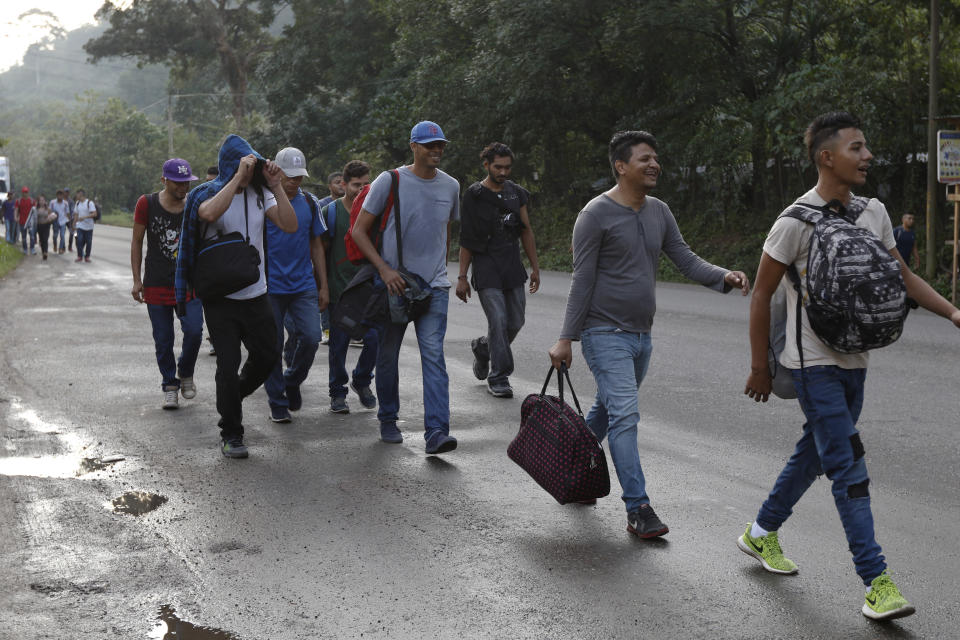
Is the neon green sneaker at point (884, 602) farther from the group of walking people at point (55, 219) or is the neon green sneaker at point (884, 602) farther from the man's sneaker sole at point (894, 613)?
the group of walking people at point (55, 219)

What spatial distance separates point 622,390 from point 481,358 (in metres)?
4.14

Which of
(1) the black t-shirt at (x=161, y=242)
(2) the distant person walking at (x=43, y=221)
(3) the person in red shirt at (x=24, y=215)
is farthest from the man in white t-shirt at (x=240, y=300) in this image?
(3) the person in red shirt at (x=24, y=215)

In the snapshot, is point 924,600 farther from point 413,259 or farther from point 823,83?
point 823,83

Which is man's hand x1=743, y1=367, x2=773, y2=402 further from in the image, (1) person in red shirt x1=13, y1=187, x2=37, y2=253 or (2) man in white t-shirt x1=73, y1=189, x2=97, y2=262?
(1) person in red shirt x1=13, y1=187, x2=37, y2=253

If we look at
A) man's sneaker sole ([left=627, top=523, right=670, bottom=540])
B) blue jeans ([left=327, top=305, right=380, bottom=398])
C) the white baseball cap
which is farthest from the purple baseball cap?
man's sneaker sole ([left=627, top=523, right=670, bottom=540])

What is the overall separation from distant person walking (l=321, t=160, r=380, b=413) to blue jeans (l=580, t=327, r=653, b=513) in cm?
311

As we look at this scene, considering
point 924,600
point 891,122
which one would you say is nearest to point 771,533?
point 924,600

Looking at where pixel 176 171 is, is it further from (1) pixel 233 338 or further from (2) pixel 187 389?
(1) pixel 233 338

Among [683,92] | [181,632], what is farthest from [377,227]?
[683,92]

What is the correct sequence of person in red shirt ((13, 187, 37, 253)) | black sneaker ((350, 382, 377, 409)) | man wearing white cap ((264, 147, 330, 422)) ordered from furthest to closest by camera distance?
person in red shirt ((13, 187, 37, 253)), black sneaker ((350, 382, 377, 409)), man wearing white cap ((264, 147, 330, 422))

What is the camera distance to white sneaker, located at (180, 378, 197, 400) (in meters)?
8.65

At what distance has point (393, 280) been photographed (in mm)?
6594

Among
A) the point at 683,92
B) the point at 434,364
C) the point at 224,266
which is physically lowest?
the point at 434,364

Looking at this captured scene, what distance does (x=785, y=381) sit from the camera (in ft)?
14.4
